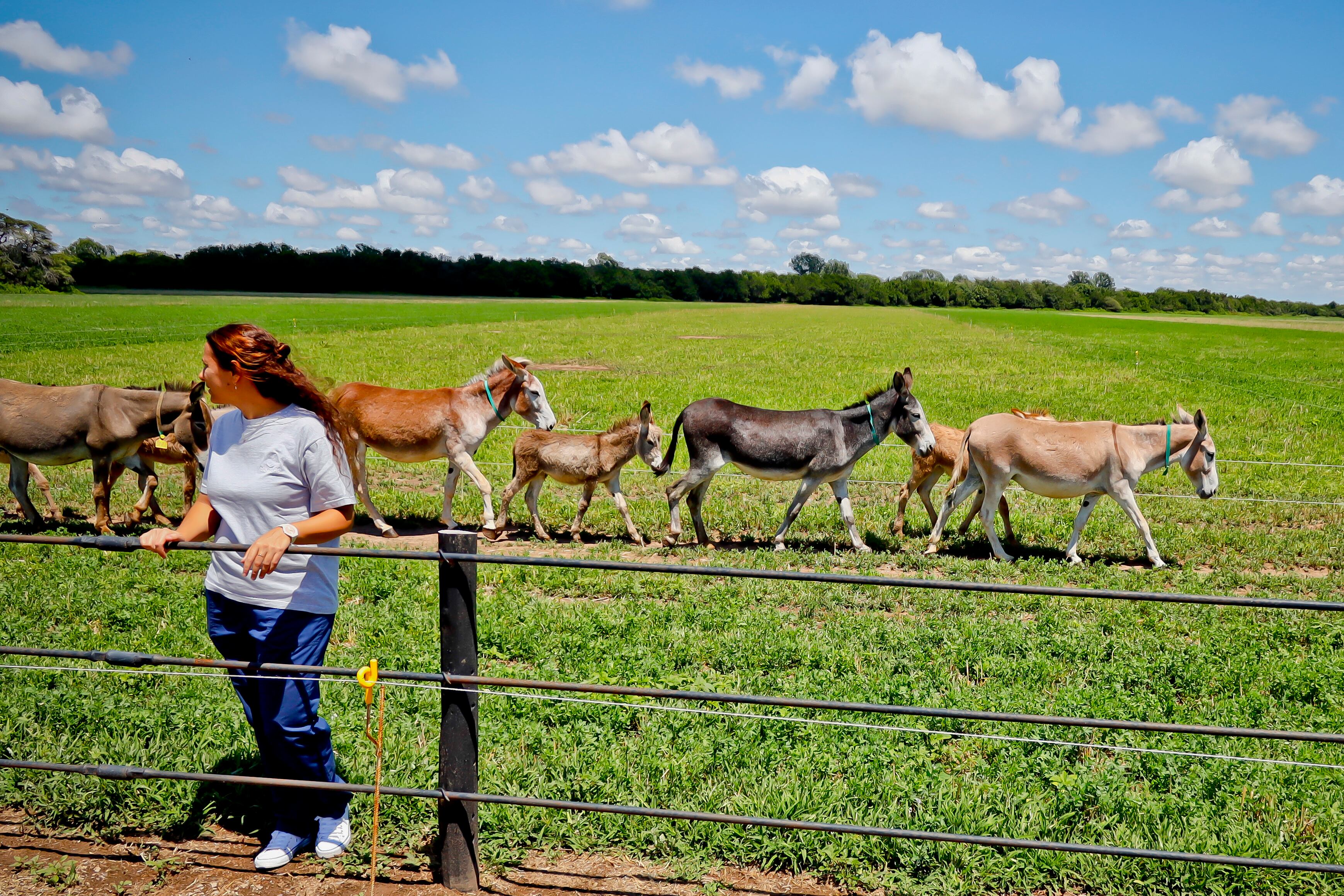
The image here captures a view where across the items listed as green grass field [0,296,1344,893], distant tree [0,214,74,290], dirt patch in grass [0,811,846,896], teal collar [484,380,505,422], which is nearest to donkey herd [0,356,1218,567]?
teal collar [484,380,505,422]

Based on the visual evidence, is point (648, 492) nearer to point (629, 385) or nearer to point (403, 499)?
point (403, 499)

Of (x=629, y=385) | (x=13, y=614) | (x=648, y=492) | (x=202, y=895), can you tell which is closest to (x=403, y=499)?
(x=648, y=492)

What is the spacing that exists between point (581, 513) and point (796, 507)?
2.64 meters

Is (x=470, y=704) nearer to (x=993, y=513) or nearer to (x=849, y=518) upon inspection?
(x=849, y=518)

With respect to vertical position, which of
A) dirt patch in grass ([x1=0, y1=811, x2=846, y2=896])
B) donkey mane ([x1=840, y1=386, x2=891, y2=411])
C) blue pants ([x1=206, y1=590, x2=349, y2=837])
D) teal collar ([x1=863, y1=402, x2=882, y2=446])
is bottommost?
dirt patch in grass ([x1=0, y1=811, x2=846, y2=896])

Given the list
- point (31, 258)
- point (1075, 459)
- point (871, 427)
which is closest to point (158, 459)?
point (871, 427)

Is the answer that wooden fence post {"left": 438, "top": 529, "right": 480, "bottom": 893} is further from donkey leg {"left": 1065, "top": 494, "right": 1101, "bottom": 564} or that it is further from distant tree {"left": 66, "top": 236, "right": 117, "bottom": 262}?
distant tree {"left": 66, "top": 236, "right": 117, "bottom": 262}

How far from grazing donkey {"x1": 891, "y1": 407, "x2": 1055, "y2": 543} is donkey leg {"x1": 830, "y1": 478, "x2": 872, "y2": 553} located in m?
0.98

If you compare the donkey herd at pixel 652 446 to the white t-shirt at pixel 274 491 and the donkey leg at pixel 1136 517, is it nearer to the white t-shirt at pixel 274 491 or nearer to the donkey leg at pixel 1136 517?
the donkey leg at pixel 1136 517

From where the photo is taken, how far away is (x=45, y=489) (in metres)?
11.1

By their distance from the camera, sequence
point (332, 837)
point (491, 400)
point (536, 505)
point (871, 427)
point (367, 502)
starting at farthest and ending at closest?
point (491, 400) < point (536, 505) < point (367, 502) < point (871, 427) < point (332, 837)

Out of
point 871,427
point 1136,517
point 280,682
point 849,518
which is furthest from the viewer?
point 871,427

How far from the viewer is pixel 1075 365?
3747 centimetres

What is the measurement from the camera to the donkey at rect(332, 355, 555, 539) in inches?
450
